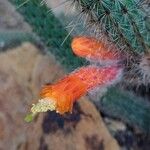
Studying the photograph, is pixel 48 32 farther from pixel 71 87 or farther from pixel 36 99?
pixel 71 87

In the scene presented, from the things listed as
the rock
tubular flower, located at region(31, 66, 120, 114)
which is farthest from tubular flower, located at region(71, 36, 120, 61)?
the rock

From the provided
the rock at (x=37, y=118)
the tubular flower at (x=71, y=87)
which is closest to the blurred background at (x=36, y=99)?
the rock at (x=37, y=118)

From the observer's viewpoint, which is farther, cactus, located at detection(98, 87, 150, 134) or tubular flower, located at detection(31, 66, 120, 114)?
cactus, located at detection(98, 87, 150, 134)

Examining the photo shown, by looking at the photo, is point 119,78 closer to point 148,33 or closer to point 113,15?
point 148,33

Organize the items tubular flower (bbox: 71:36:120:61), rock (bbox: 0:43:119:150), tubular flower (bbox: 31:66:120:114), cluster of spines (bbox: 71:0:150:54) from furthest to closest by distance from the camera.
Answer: rock (bbox: 0:43:119:150)
tubular flower (bbox: 71:36:120:61)
tubular flower (bbox: 31:66:120:114)
cluster of spines (bbox: 71:0:150:54)

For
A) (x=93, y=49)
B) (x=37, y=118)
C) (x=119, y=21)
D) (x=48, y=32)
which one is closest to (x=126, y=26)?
(x=119, y=21)

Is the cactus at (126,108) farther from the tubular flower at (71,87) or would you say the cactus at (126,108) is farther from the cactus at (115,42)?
the tubular flower at (71,87)

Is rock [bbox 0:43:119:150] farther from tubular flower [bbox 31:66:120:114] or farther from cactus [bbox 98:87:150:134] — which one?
tubular flower [bbox 31:66:120:114]
